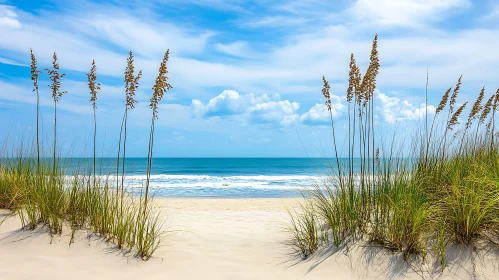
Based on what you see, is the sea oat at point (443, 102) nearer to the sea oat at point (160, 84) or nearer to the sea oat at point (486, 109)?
the sea oat at point (486, 109)

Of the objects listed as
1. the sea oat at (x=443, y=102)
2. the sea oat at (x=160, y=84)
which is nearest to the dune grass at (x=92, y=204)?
the sea oat at (x=160, y=84)

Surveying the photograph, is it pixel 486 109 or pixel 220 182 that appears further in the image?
pixel 220 182

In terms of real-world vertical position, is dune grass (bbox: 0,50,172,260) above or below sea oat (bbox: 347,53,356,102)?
below

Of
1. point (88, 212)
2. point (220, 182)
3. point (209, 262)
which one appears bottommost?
point (220, 182)

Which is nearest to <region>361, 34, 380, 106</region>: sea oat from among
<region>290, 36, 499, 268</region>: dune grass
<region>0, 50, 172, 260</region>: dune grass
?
<region>290, 36, 499, 268</region>: dune grass

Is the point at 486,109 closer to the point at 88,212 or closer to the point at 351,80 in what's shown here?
the point at 351,80

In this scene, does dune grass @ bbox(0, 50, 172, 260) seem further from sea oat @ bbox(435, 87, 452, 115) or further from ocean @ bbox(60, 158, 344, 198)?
sea oat @ bbox(435, 87, 452, 115)

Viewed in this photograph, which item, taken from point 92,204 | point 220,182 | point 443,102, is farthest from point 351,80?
point 220,182

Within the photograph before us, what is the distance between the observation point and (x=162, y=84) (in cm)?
530

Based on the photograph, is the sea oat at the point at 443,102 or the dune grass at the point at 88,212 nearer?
the dune grass at the point at 88,212

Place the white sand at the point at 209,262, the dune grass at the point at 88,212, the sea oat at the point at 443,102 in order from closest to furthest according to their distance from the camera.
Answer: the white sand at the point at 209,262, the dune grass at the point at 88,212, the sea oat at the point at 443,102

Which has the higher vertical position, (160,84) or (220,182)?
(160,84)

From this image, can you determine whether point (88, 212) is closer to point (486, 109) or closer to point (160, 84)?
point (160, 84)

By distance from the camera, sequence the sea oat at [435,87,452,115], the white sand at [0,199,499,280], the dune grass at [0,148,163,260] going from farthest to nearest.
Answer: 1. the sea oat at [435,87,452,115]
2. the dune grass at [0,148,163,260]
3. the white sand at [0,199,499,280]
